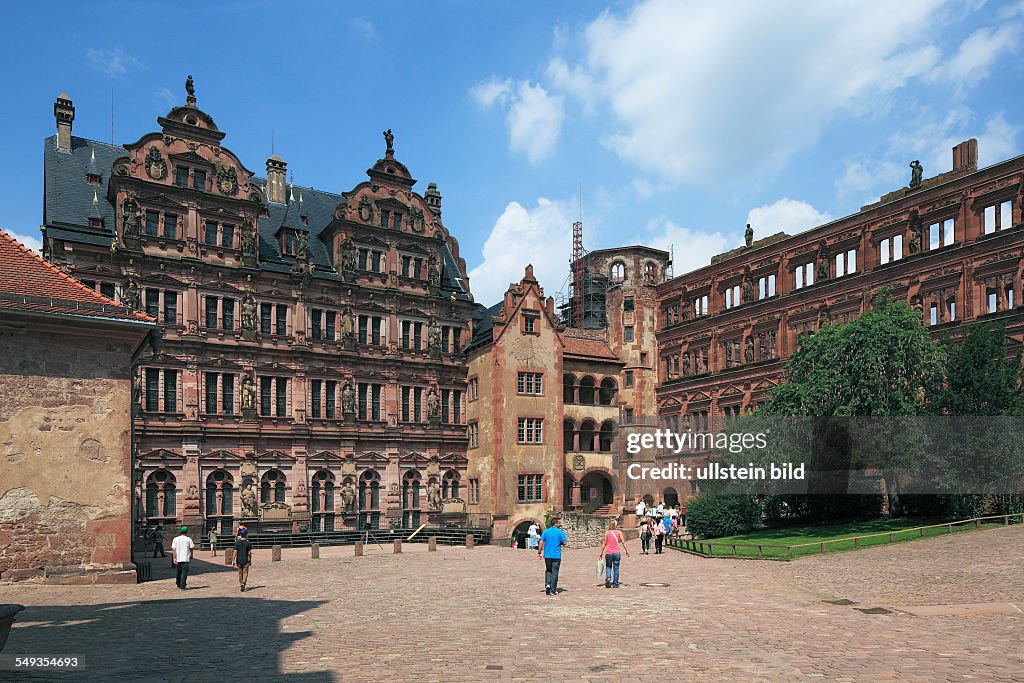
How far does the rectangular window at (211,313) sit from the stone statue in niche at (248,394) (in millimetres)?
3358

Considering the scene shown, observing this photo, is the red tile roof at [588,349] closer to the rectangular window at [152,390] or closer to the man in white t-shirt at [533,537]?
the man in white t-shirt at [533,537]

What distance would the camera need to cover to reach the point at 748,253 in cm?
5962

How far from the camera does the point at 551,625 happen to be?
1627 cm

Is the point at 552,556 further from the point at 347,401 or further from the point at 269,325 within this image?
the point at 269,325

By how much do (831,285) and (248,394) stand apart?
36529 millimetres

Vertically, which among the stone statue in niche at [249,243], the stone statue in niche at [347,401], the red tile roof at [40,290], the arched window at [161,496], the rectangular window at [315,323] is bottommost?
the arched window at [161,496]

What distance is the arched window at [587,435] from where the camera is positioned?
184 ft

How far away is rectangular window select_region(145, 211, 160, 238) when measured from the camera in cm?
4369

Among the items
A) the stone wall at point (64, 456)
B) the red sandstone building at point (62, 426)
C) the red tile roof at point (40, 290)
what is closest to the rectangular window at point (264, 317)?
the red tile roof at point (40, 290)

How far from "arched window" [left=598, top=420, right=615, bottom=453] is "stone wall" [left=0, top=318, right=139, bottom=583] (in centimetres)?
3760

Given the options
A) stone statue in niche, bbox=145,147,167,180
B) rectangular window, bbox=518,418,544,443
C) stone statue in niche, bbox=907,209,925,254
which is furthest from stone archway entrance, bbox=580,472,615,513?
stone statue in niche, bbox=145,147,167,180

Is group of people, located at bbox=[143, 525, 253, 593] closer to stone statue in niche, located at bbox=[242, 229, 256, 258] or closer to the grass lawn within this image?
the grass lawn

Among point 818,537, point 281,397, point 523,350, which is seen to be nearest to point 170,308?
point 281,397

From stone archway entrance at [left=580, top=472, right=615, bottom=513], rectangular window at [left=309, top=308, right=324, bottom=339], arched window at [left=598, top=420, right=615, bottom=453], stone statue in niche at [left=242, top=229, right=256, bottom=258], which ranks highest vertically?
stone statue in niche at [left=242, top=229, right=256, bottom=258]
